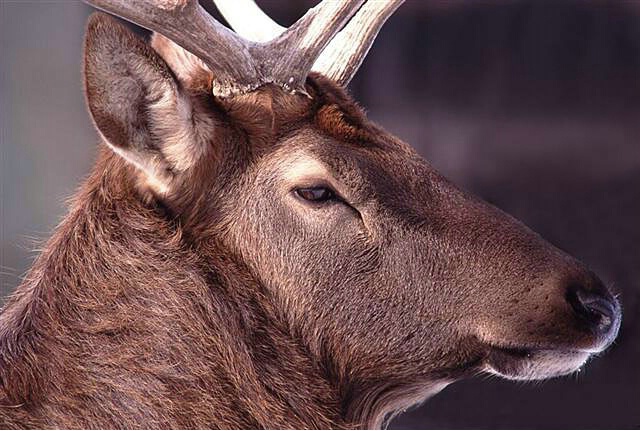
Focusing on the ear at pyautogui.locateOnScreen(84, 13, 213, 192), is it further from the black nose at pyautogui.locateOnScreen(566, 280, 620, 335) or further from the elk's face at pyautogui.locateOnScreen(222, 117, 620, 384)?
the black nose at pyautogui.locateOnScreen(566, 280, 620, 335)

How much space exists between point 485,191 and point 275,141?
11.9 feet

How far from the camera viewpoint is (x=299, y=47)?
3.15 metres

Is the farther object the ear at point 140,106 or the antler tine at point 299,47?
the antler tine at point 299,47

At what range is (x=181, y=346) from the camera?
2.99m

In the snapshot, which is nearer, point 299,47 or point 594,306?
point 594,306

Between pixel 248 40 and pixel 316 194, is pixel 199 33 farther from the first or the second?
pixel 316 194

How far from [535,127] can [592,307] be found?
11.9 ft

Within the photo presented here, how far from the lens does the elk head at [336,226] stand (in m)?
3.00

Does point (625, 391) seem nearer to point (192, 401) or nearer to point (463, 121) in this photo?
point (463, 121)

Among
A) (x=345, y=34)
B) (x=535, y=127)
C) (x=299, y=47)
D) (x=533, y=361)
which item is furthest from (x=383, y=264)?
(x=535, y=127)

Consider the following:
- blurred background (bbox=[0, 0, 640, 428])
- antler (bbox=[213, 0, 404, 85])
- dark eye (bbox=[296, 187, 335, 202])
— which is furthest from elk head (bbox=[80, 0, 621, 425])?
blurred background (bbox=[0, 0, 640, 428])

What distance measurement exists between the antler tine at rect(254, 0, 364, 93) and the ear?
9.4 inches

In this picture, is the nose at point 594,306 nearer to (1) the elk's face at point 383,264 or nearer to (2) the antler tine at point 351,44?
(1) the elk's face at point 383,264

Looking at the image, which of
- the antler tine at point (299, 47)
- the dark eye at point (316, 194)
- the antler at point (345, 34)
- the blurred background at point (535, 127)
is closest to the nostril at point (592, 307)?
the dark eye at point (316, 194)
